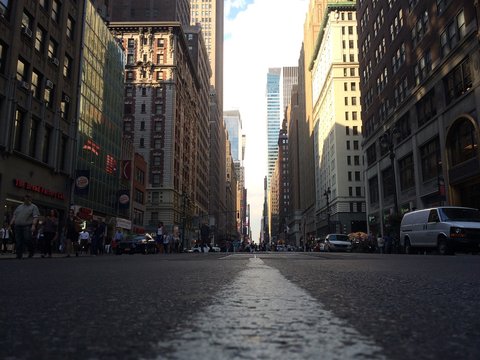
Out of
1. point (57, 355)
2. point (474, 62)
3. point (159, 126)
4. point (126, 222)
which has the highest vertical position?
point (159, 126)

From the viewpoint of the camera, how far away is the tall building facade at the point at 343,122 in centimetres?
8456

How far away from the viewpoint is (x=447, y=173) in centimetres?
3259

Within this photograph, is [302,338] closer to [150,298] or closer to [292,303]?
[292,303]

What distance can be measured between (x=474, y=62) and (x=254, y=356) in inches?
1241

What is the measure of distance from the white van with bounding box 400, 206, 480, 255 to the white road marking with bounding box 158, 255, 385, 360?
17.2 metres

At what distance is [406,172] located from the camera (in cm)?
4250

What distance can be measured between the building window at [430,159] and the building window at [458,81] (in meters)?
4.33

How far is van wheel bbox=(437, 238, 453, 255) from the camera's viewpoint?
18.2m

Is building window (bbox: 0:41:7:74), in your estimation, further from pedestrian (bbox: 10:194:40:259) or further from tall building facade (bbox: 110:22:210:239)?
tall building facade (bbox: 110:22:210:239)

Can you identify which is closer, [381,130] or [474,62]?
[474,62]

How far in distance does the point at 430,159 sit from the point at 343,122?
5115 cm

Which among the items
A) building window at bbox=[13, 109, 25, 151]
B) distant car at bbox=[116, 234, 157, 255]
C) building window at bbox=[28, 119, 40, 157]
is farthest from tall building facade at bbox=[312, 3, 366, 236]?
building window at bbox=[13, 109, 25, 151]

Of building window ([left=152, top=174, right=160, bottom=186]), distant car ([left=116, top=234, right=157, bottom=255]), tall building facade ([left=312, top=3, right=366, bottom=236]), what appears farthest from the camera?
tall building facade ([left=312, top=3, right=366, bottom=236])

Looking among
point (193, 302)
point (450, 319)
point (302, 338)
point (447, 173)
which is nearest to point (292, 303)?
point (193, 302)
